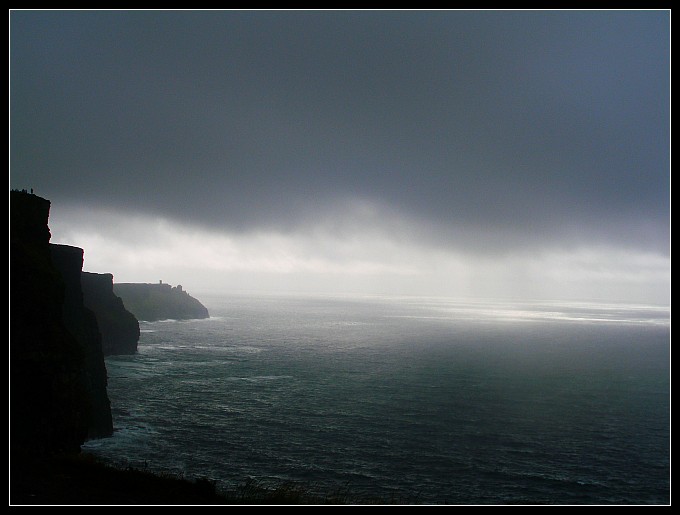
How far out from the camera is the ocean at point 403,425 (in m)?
42.3

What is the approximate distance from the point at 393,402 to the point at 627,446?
33.4 metres

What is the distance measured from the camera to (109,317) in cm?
10738

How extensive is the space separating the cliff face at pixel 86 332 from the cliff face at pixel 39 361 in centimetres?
1947

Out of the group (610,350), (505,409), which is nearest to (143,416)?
(505,409)

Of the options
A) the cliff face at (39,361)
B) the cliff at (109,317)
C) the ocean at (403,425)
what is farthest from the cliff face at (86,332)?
the cliff at (109,317)

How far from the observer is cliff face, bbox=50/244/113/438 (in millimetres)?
51625

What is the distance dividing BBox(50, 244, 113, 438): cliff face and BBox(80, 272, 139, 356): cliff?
45.2 m

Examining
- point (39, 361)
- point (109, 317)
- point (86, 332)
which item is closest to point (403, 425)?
point (86, 332)

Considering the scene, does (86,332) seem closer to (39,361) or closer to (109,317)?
(39,361)

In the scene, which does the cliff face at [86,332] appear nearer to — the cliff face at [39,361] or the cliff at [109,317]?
the cliff face at [39,361]
